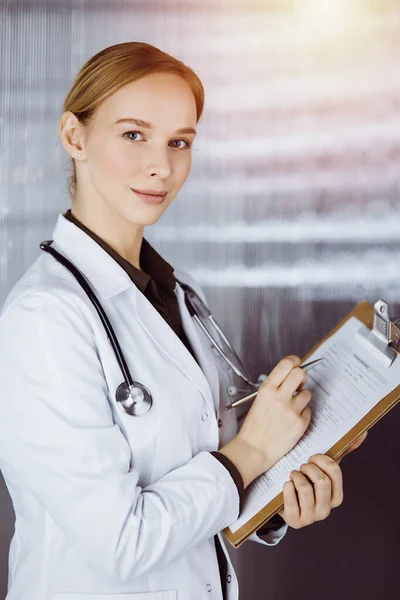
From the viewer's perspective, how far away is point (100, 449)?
0.88m

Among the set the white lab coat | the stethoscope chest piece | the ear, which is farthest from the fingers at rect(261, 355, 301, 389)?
the ear

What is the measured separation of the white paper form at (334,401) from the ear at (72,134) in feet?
1.79

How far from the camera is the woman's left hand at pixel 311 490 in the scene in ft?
3.21

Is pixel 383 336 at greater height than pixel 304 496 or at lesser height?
greater

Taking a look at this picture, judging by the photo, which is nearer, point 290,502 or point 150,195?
point 290,502

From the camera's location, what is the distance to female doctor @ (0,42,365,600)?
882 mm

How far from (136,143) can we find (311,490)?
22.8 inches

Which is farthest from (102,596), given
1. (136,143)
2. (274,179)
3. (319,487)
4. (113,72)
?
(274,179)

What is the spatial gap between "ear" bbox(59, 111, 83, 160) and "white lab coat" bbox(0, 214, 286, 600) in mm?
117

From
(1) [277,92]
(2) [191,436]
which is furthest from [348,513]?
(1) [277,92]

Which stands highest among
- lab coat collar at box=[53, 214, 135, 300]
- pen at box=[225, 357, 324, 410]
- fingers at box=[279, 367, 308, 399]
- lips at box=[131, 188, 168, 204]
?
lips at box=[131, 188, 168, 204]

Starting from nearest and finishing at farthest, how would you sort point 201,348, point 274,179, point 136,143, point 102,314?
point 102,314
point 136,143
point 201,348
point 274,179

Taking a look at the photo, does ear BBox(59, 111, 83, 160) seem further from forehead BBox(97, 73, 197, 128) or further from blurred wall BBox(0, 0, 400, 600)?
blurred wall BBox(0, 0, 400, 600)

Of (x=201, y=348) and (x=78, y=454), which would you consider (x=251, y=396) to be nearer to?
(x=201, y=348)
